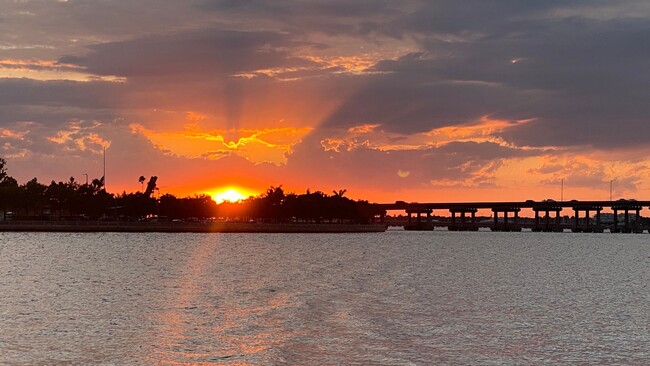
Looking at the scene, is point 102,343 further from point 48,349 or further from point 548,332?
point 548,332

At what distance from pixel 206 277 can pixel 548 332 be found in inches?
1922

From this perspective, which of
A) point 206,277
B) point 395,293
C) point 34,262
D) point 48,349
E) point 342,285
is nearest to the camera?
point 48,349

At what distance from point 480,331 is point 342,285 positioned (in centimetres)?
3341

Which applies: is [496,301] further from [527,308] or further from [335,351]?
[335,351]

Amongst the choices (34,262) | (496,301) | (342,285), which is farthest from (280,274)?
(34,262)

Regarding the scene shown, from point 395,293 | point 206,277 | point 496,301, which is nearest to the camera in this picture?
point 496,301

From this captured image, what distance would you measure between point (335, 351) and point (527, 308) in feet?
88.0

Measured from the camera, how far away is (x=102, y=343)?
43.6 m

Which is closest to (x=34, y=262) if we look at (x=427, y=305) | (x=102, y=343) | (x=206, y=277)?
(x=206, y=277)

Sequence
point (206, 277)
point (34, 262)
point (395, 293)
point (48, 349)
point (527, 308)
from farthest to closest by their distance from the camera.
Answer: point (34, 262) → point (206, 277) → point (395, 293) → point (527, 308) → point (48, 349)

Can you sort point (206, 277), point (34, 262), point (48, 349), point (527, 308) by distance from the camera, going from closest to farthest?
point (48, 349), point (527, 308), point (206, 277), point (34, 262)

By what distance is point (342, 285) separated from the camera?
82.2 meters

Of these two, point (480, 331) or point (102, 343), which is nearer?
point (102, 343)

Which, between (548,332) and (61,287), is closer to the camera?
(548,332)
